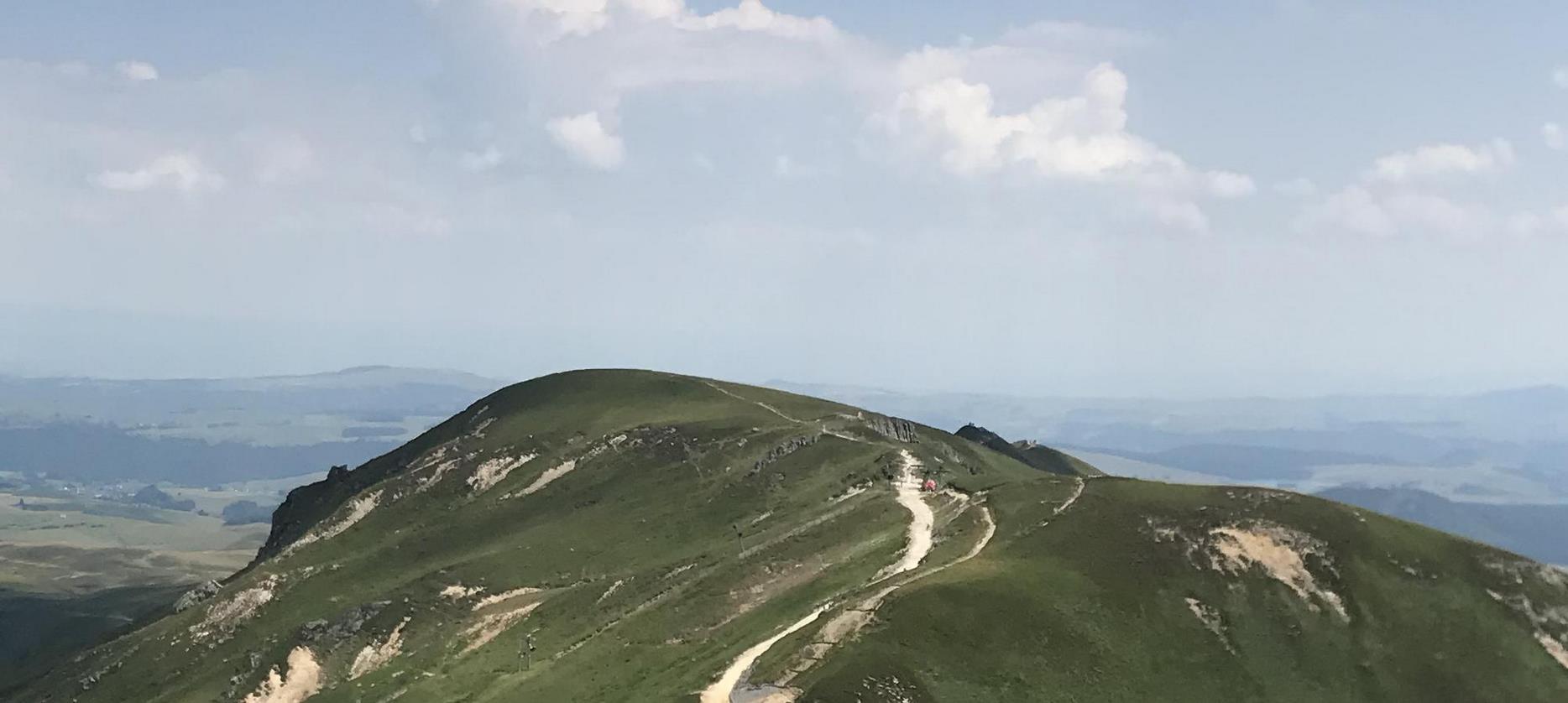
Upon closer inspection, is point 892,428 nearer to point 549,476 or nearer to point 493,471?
point 549,476

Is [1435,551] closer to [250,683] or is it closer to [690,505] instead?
[690,505]

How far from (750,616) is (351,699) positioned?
164ft

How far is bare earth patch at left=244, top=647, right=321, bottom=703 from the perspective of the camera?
124m

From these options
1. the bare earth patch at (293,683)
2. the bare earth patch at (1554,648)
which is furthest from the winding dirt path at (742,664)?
the bare earth patch at (1554,648)

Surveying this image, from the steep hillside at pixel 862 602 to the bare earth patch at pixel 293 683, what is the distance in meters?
0.35

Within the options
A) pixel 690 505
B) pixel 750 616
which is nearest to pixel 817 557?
pixel 750 616

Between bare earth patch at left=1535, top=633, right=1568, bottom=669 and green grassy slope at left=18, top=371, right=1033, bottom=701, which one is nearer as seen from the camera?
green grassy slope at left=18, top=371, right=1033, bottom=701

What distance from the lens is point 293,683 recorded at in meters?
126

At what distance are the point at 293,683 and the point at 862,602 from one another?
8118cm

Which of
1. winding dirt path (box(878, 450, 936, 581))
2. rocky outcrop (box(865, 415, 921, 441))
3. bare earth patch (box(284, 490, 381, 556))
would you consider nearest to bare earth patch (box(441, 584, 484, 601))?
bare earth patch (box(284, 490, 381, 556))

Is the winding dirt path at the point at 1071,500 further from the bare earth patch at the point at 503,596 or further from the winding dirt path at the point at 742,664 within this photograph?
the bare earth patch at the point at 503,596

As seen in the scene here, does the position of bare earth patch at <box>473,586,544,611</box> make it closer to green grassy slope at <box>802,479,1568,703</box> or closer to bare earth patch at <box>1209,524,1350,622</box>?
green grassy slope at <box>802,479,1568,703</box>

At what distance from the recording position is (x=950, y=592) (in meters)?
81.1

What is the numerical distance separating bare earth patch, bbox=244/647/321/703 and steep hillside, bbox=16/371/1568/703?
1.14 ft
